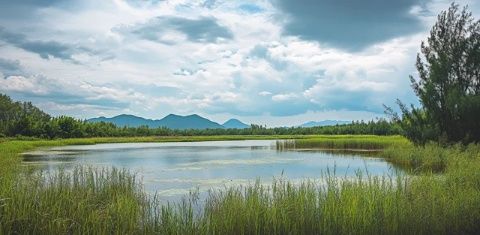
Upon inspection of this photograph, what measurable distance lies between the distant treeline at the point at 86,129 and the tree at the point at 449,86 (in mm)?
19683

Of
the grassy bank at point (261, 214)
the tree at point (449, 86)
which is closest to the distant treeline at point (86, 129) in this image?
the tree at point (449, 86)

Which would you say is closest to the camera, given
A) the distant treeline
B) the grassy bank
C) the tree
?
the grassy bank

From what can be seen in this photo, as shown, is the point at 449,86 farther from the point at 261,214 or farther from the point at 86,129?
the point at 86,129

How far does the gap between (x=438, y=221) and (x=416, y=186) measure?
1632mm

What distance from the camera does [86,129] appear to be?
242 feet

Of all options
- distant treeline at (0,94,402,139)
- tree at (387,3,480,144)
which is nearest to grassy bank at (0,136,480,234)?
tree at (387,3,480,144)

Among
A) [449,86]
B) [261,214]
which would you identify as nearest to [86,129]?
[449,86]

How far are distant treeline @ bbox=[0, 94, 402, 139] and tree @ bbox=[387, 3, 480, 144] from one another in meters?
19.7

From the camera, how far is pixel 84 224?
6.99m

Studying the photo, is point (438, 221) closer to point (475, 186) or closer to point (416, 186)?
point (416, 186)

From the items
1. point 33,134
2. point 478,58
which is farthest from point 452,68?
point 33,134

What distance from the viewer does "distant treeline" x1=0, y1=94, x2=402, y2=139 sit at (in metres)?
60.3

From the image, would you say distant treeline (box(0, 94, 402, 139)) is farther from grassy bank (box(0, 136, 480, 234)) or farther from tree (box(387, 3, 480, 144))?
grassy bank (box(0, 136, 480, 234))

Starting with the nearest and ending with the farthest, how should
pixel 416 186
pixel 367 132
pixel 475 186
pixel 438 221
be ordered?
pixel 438 221
pixel 416 186
pixel 475 186
pixel 367 132
